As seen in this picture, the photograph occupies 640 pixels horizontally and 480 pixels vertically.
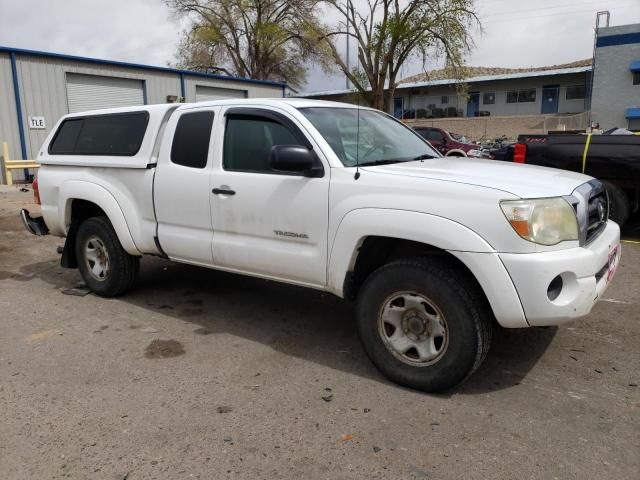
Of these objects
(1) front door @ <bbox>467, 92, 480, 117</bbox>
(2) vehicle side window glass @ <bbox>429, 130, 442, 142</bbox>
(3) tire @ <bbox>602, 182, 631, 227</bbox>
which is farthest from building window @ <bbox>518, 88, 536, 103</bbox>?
(3) tire @ <bbox>602, 182, 631, 227</bbox>

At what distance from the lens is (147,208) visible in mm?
4840

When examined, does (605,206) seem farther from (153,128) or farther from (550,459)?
(153,128)

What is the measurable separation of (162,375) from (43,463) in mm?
1043

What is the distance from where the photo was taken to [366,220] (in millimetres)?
3438

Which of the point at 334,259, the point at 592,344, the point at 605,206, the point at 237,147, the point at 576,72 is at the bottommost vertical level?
the point at 592,344

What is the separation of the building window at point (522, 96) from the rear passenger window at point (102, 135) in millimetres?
42435

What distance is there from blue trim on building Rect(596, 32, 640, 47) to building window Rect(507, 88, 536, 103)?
8166 mm

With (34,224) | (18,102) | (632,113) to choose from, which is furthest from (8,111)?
(632,113)

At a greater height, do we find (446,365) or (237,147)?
(237,147)

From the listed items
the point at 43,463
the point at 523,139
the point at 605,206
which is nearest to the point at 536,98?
the point at 523,139

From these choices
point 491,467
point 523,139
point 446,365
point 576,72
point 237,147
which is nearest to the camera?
point 491,467

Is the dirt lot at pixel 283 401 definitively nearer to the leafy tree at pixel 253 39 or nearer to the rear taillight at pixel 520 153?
the rear taillight at pixel 520 153

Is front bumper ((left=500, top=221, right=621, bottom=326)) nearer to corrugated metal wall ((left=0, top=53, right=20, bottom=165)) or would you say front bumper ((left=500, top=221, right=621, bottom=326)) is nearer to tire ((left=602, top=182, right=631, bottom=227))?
tire ((left=602, top=182, right=631, bottom=227))

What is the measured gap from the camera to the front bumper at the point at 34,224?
19.3 ft
